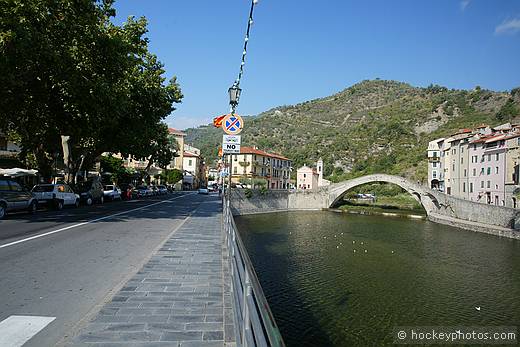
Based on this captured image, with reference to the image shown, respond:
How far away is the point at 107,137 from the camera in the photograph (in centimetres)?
2839

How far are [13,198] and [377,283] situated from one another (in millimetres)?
16475

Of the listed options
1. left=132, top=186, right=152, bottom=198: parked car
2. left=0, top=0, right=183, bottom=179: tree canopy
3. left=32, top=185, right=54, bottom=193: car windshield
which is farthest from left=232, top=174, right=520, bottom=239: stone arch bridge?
left=32, top=185, right=54, bottom=193: car windshield

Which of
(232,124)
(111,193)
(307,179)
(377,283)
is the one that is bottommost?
(377,283)

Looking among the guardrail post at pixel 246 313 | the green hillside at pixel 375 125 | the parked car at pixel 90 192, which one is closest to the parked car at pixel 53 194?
the parked car at pixel 90 192

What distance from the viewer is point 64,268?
793 centimetres

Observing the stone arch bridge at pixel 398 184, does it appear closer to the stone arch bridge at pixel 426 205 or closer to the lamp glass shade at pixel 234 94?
the stone arch bridge at pixel 426 205

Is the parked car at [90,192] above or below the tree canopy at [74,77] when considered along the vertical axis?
below

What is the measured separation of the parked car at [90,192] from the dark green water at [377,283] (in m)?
12.2

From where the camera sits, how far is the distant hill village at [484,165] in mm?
42688

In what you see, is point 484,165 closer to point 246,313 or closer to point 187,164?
point 246,313

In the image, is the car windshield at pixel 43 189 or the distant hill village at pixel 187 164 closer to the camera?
the car windshield at pixel 43 189

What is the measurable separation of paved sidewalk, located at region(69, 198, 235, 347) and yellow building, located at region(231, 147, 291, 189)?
7268 cm

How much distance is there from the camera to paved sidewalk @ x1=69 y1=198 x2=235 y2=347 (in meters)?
4.40

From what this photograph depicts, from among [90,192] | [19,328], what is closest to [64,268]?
[19,328]
